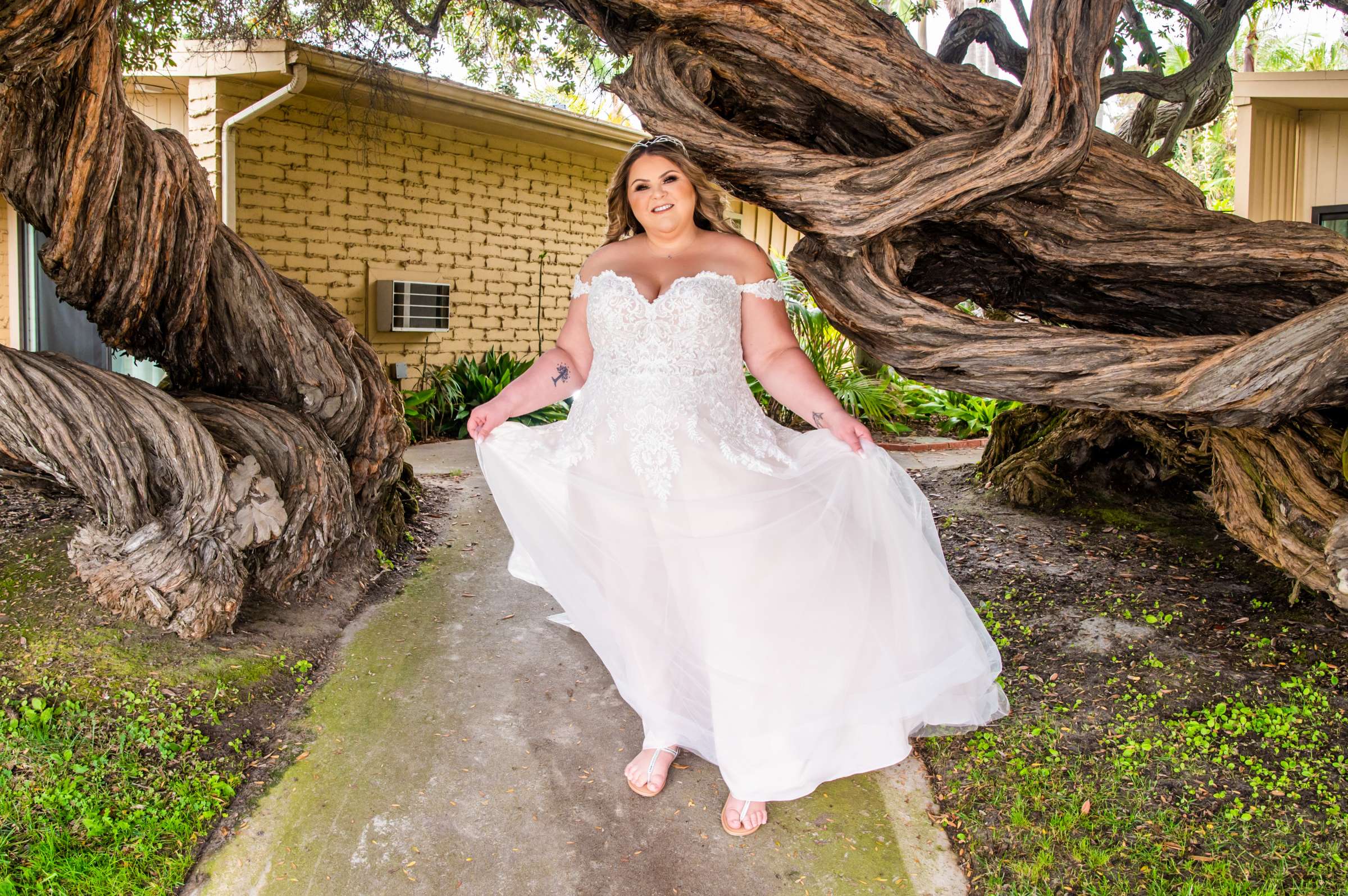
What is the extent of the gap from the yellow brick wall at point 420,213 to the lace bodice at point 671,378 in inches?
225

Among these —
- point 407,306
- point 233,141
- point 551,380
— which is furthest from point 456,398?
point 551,380

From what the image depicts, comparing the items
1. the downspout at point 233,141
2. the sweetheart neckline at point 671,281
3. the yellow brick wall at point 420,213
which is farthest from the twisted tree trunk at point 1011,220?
the yellow brick wall at point 420,213

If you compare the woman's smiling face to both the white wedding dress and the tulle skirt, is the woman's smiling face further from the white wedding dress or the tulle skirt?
the tulle skirt

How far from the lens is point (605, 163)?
37.9ft

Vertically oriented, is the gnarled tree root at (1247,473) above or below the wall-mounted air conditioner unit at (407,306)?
below

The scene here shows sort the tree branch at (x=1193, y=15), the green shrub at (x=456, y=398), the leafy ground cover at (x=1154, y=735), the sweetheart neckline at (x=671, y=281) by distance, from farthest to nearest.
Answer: the green shrub at (x=456, y=398) → the tree branch at (x=1193, y=15) → the sweetheart neckline at (x=671, y=281) → the leafy ground cover at (x=1154, y=735)

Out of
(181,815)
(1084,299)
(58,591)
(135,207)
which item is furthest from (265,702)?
(1084,299)

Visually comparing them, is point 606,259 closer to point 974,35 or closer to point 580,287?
point 580,287

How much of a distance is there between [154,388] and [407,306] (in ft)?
18.1

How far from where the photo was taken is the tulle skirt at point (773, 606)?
10.1 ft

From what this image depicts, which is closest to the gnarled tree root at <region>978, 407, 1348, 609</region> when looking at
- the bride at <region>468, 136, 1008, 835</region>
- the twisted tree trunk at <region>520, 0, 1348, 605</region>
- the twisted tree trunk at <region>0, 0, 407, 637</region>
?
the twisted tree trunk at <region>520, 0, 1348, 605</region>

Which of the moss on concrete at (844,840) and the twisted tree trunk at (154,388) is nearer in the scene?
the moss on concrete at (844,840)

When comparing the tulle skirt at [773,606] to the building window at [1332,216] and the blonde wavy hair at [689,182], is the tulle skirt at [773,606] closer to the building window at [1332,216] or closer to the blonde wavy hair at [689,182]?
the blonde wavy hair at [689,182]

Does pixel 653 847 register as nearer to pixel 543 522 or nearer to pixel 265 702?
pixel 543 522
